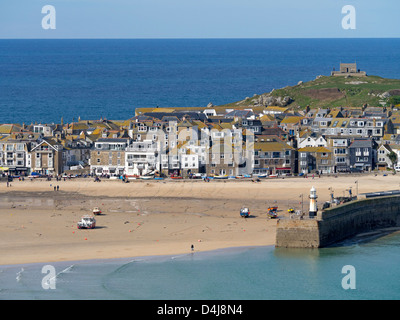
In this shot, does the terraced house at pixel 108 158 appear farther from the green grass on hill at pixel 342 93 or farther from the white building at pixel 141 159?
the green grass on hill at pixel 342 93

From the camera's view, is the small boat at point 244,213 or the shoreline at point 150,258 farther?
the small boat at point 244,213

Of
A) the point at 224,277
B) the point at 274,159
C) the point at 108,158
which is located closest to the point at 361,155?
the point at 274,159

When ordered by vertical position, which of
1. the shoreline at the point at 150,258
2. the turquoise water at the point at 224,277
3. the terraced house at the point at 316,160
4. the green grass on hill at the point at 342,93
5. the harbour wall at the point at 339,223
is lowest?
the turquoise water at the point at 224,277

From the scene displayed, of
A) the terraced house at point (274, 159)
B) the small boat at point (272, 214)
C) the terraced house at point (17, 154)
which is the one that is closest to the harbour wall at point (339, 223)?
the small boat at point (272, 214)

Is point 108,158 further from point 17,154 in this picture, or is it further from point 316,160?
point 316,160

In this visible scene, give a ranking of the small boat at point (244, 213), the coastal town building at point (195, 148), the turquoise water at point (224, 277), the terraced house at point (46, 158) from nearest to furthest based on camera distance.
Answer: the turquoise water at point (224, 277)
the small boat at point (244, 213)
the coastal town building at point (195, 148)
the terraced house at point (46, 158)

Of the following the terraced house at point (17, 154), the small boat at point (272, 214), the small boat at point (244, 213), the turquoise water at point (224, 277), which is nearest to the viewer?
the turquoise water at point (224, 277)
